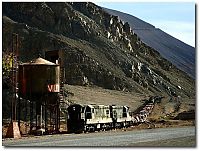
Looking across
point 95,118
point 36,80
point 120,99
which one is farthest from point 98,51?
point 36,80

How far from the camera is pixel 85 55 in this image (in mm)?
45781

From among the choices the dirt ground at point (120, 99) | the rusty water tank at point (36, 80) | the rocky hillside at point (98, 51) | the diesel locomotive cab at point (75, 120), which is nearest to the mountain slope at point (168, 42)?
the rusty water tank at point (36, 80)

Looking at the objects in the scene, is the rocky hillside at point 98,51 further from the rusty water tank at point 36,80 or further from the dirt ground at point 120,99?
the rusty water tank at point 36,80

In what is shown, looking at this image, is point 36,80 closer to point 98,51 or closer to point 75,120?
point 75,120

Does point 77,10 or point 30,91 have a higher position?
point 77,10

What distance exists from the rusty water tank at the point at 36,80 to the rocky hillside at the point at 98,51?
11.7m

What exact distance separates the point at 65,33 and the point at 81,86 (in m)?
4.95

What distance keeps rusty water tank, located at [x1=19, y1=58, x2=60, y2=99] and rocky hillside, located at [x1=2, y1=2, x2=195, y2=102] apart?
11.7m

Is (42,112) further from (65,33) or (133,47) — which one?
(133,47)

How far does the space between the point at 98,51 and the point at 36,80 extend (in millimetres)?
21364

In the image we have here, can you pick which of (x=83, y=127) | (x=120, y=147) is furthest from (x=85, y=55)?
(x=120, y=147)

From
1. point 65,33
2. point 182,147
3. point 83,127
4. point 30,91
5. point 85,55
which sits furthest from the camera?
point 85,55

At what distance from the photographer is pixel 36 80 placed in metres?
24.7

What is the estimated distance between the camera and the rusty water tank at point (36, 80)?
81.0 feet
